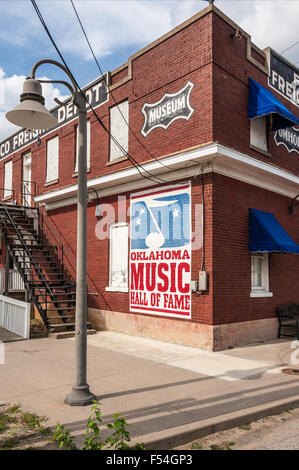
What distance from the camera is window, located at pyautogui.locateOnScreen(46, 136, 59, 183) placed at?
1631 centimetres

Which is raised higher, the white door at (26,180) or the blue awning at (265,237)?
the white door at (26,180)

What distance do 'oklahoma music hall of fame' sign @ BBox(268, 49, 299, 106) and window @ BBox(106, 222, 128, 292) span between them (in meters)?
6.51

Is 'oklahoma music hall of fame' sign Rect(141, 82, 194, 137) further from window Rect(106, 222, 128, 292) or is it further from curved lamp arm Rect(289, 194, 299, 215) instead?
curved lamp arm Rect(289, 194, 299, 215)

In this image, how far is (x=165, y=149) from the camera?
11227 millimetres

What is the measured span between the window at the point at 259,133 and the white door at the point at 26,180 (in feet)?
34.0

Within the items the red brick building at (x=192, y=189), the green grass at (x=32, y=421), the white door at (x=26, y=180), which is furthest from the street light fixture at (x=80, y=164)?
the white door at (x=26, y=180)

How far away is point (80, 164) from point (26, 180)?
13666 mm

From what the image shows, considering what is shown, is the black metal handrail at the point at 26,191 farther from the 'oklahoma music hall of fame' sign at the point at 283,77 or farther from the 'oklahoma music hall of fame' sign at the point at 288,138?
the 'oklahoma music hall of fame' sign at the point at 283,77

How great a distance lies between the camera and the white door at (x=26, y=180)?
18.3 m

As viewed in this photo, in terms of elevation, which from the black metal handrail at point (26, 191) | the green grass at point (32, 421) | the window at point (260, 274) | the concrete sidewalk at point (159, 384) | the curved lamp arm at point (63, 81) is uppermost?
the black metal handrail at point (26, 191)

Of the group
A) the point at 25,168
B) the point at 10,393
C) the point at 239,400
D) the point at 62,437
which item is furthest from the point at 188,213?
the point at 25,168

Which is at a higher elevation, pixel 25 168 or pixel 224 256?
pixel 25 168

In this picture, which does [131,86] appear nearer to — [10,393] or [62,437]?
[10,393]

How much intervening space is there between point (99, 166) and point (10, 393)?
887 cm
